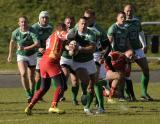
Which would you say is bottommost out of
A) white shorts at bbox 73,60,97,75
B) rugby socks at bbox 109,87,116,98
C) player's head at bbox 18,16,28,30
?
rugby socks at bbox 109,87,116,98

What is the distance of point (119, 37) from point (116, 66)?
807 mm

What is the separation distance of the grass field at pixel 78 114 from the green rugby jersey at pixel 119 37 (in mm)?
1279

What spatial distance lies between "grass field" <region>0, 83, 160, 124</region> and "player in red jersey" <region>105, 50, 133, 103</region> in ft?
1.88

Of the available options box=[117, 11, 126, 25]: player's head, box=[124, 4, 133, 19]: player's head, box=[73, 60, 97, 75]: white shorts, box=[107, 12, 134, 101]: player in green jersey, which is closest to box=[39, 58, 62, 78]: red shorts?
box=[73, 60, 97, 75]: white shorts

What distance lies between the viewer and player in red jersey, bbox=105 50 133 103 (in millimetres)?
15289

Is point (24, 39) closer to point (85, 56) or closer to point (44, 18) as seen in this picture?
point (44, 18)

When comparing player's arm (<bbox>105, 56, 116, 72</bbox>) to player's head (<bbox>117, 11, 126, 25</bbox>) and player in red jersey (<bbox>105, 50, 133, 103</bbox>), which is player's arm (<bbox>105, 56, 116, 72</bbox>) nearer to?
player in red jersey (<bbox>105, 50, 133, 103</bbox>)

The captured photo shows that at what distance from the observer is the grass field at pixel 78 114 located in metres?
12.3

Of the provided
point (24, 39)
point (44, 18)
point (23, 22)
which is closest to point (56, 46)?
point (23, 22)

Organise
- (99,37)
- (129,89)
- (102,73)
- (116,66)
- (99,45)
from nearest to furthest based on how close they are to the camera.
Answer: (99,37) < (102,73) < (99,45) < (116,66) < (129,89)

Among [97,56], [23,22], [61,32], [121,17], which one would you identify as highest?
[61,32]

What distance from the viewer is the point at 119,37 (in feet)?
51.9

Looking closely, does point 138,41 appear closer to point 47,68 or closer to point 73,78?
point 73,78

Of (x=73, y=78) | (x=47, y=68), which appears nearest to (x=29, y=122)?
(x=47, y=68)
